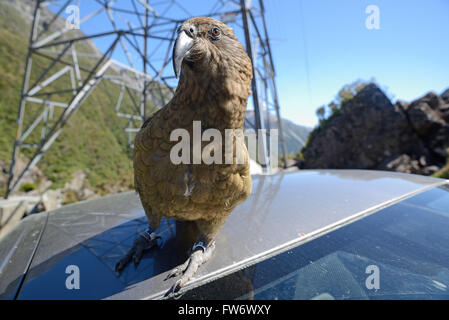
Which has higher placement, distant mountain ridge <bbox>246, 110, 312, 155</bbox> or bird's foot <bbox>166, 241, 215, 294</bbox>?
distant mountain ridge <bbox>246, 110, 312, 155</bbox>

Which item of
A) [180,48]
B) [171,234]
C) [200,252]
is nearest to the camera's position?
[180,48]

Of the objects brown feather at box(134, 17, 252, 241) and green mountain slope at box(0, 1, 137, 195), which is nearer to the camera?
brown feather at box(134, 17, 252, 241)

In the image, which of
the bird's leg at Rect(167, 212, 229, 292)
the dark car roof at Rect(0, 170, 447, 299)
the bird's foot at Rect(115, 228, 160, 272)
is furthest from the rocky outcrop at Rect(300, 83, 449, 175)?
the bird's foot at Rect(115, 228, 160, 272)

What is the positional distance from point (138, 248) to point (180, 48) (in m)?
1.30

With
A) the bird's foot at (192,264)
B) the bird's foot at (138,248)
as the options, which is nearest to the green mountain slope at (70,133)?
the bird's foot at (138,248)

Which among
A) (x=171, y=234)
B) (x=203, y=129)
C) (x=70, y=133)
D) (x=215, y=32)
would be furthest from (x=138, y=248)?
(x=70, y=133)

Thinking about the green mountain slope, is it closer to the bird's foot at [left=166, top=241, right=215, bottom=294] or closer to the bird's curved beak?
the bird's foot at [left=166, top=241, right=215, bottom=294]

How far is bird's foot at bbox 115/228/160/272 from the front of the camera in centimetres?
130

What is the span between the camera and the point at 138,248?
Result: 143cm

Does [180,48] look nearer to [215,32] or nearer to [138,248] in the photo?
[215,32]

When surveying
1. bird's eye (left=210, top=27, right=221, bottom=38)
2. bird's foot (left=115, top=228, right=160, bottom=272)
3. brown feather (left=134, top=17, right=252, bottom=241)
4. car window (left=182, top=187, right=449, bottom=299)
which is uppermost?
bird's eye (left=210, top=27, right=221, bottom=38)

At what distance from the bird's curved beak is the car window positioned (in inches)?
46.1
